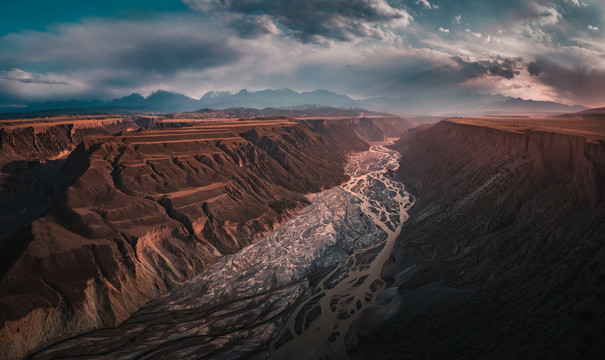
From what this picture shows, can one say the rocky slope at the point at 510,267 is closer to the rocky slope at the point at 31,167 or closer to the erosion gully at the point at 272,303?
the erosion gully at the point at 272,303

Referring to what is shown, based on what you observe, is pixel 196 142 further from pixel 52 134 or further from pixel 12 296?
pixel 52 134

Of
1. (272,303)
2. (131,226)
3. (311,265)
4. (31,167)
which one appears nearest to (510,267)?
(311,265)

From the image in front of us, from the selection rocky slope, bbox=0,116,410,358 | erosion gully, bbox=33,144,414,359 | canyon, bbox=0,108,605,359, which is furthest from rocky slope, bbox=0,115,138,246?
erosion gully, bbox=33,144,414,359

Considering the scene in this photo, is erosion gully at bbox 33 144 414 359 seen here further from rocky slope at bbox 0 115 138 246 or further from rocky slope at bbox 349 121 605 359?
rocky slope at bbox 0 115 138 246

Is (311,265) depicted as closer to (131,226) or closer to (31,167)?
(131,226)

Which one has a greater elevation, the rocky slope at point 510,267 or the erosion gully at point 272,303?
the rocky slope at point 510,267

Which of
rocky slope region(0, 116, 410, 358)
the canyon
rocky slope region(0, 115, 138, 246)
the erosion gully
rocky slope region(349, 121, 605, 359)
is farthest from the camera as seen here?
rocky slope region(0, 115, 138, 246)

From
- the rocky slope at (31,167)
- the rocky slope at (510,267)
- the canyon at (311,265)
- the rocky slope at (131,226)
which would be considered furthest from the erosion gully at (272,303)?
the rocky slope at (31,167)
